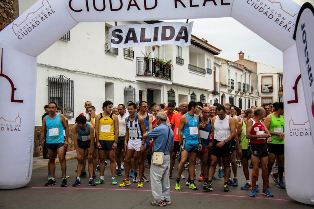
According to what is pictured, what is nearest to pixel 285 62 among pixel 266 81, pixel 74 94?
pixel 74 94

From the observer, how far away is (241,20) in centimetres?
833

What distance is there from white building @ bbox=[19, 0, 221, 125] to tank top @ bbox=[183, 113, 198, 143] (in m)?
8.44

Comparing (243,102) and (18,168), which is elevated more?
(243,102)

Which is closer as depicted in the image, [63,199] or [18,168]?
[63,199]

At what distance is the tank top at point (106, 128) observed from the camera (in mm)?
9945

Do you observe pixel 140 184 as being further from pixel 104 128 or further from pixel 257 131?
pixel 257 131

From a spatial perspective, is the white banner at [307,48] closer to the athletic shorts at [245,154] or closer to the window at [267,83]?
the athletic shorts at [245,154]

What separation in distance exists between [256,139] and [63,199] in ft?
12.6

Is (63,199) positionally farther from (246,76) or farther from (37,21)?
(246,76)

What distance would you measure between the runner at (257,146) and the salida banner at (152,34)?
206 centimetres

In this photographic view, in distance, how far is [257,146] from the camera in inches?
333

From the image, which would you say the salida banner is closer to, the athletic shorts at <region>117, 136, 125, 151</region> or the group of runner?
the group of runner

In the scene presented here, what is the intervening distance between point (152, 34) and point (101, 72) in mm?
12493

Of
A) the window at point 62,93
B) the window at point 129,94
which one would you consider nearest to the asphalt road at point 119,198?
→ the window at point 62,93
